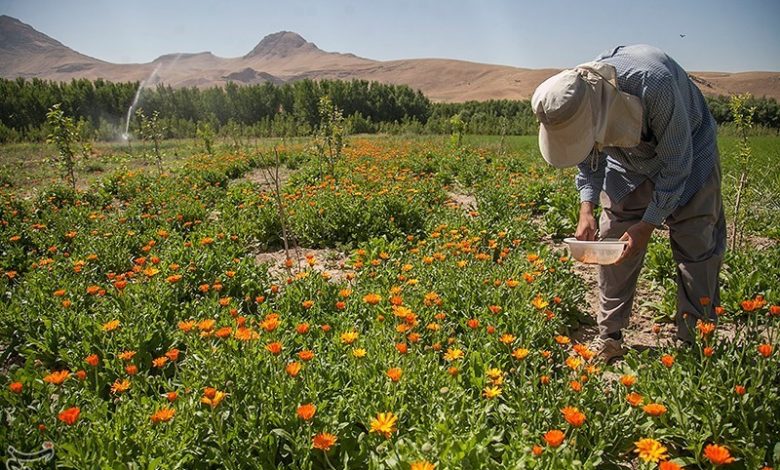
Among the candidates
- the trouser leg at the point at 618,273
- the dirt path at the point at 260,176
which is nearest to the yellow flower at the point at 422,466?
the trouser leg at the point at 618,273

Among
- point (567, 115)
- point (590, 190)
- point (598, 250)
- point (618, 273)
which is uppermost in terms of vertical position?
point (567, 115)

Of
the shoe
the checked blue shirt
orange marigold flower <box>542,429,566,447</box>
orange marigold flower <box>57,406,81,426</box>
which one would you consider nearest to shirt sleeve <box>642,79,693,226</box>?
the checked blue shirt

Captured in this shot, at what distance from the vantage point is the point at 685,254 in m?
2.74

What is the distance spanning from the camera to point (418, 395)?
2.17 m

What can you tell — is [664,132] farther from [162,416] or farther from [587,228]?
[162,416]

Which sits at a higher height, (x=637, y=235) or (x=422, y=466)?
(x=637, y=235)

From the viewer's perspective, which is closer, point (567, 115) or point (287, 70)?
point (567, 115)

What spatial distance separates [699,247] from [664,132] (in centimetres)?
80

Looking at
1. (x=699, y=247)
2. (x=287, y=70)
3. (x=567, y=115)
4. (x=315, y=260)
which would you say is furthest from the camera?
(x=287, y=70)

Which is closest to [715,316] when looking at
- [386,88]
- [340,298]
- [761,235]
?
[340,298]

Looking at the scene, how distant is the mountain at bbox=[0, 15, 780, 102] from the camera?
275 feet

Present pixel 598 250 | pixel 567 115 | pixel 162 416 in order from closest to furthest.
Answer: pixel 162 416 < pixel 567 115 < pixel 598 250

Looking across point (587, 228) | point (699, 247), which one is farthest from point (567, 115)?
point (699, 247)

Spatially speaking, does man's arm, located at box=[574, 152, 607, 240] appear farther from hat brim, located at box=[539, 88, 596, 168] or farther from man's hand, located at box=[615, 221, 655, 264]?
hat brim, located at box=[539, 88, 596, 168]
